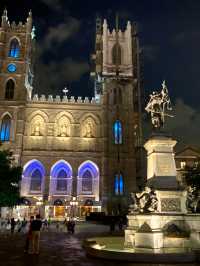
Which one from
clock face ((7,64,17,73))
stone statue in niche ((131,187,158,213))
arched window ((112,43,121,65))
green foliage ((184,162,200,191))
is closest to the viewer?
stone statue in niche ((131,187,158,213))

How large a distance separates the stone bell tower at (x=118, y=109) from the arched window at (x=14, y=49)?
15.2m

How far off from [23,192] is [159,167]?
39.5 meters

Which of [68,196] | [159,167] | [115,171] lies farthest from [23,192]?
[159,167]

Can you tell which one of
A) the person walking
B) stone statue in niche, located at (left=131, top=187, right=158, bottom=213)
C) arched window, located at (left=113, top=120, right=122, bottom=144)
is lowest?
the person walking

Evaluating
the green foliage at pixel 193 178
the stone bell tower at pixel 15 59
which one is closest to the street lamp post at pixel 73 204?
the stone bell tower at pixel 15 59

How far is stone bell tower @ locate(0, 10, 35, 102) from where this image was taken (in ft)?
167

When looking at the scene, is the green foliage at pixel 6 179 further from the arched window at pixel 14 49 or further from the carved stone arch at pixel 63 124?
the arched window at pixel 14 49

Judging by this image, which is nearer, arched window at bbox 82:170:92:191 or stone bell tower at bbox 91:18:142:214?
stone bell tower at bbox 91:18:142:214

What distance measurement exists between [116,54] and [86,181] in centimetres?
2443

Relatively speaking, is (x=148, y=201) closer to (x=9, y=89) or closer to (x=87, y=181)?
(x=87, y=181)

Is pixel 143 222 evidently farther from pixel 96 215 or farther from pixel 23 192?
pixel 23 192

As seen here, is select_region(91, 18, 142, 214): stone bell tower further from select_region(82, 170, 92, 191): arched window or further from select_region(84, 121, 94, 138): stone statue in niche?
select_region(82, 170, 92, 191): arched window

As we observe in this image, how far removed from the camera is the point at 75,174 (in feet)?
157

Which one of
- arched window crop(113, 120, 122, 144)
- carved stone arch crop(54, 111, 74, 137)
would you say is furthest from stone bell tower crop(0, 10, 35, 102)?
arched window crop(113, 120, 122, 144)
